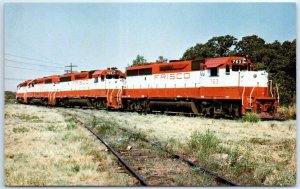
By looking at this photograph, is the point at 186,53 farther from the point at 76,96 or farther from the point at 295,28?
the point at 76,96

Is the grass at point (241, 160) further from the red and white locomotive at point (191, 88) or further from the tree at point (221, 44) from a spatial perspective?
the red and white locomotive at point (191, 88)

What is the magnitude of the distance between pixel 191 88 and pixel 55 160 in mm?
5344

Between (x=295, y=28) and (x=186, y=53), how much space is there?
255cm

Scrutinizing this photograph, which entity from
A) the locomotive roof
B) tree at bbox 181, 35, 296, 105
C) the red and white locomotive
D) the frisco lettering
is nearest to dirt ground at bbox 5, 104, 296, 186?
tree at bbox 181, 35, 296, 105

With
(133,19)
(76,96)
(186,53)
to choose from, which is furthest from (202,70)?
(76,96)

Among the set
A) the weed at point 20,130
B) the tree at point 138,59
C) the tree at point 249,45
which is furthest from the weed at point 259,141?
the weed at point 20,130

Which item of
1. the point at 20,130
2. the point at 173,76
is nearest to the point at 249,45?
the point at 173,76

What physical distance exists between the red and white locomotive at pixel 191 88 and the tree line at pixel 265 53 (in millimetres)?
368

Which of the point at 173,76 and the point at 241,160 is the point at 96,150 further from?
the point at 173,76

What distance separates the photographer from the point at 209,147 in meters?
6.54

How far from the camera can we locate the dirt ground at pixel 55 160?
18.6 ft

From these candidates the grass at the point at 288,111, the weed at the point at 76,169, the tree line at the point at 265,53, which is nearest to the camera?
the weed at the point at 76,169

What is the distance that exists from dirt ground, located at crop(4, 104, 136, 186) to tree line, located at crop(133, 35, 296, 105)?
2768 millimetres

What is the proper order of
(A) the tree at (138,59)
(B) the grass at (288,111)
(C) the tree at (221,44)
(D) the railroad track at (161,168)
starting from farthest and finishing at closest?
(A) the tree at (138,59) → (C) the tree at (221,44) → (B) the grass at (288,111) → (D) the railroad track at (161,168)
